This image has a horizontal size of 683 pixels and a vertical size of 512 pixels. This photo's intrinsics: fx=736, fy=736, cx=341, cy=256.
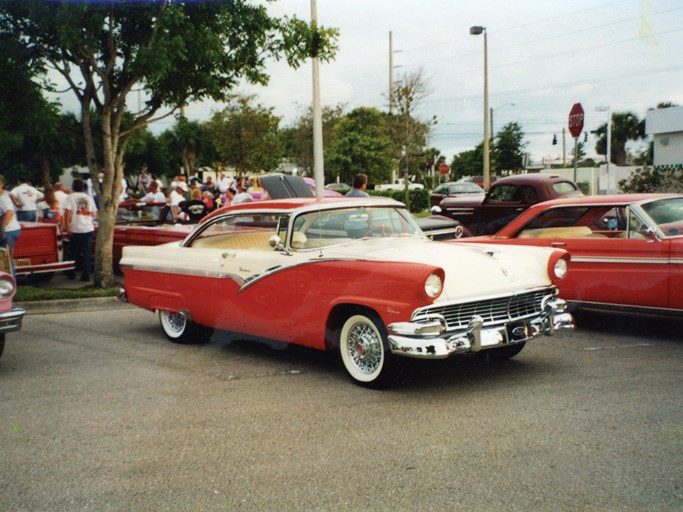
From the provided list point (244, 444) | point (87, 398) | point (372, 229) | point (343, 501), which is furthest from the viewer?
point (372, 229)

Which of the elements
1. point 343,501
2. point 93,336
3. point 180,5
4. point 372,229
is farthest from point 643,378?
point 180,5

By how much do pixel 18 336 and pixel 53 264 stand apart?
13.8 ft

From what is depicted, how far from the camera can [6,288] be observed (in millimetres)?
6703

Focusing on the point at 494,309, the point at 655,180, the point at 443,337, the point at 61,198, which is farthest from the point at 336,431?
the point at 655,180

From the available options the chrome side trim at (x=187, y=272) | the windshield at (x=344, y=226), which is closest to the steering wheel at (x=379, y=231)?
the windshield at (x=344, y=226)

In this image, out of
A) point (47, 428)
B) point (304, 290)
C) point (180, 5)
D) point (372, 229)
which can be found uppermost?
point (180, 5)

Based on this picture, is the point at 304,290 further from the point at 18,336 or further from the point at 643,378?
the point at 18,336

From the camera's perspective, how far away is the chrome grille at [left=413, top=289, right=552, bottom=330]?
5543 mm

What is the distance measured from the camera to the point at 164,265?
25.7ft

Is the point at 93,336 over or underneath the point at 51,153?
underneath

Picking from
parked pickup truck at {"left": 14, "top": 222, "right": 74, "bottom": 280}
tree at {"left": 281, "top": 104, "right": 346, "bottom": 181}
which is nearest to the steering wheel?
parked pickup truck at {"left": 14, "top": 222, "right": 74, "bottom": 280}

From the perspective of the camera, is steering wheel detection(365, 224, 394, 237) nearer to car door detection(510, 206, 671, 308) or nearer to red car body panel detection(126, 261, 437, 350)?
red car body panel detection(126, 261, 437, 350)

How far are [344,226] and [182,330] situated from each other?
2.35 metres

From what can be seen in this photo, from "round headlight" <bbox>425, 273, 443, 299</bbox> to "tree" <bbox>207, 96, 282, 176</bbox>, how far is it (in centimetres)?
3841
